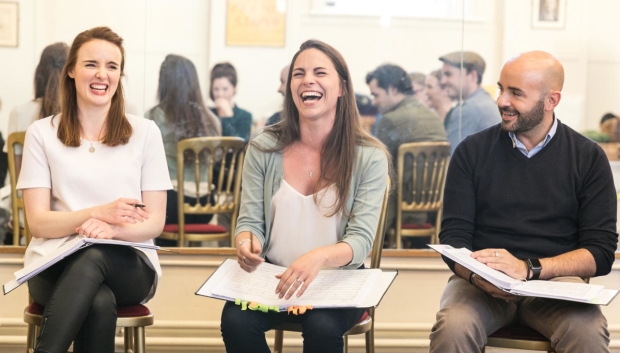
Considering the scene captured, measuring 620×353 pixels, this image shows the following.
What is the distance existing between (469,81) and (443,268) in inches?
38.4

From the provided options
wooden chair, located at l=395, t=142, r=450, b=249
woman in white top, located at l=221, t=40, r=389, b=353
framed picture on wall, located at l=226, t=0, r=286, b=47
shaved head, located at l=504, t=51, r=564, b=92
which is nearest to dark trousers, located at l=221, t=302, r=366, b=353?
woman in white top, located at l=221, t=40, r=389, b=353

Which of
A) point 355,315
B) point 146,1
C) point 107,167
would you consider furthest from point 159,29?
point 355,315

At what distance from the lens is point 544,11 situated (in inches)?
138

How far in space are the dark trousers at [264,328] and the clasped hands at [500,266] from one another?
1.27 feet

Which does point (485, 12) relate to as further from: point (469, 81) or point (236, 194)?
point (236, 194)

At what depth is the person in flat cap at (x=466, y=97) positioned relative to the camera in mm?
3494

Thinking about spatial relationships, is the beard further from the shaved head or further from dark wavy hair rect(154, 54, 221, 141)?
dark wavy hair rect(154, 54, 221, 141)

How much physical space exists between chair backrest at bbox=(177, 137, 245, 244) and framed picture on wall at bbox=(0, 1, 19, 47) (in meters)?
0.90

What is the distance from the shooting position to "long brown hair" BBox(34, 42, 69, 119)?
10.7 ft

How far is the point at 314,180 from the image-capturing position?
6.81ft

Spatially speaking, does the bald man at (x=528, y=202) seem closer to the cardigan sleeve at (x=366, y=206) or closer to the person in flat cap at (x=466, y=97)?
the cardigan sleeve at (x=366, y=206)

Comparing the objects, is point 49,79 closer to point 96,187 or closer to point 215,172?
point 215,172

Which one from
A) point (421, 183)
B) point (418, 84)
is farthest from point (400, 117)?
point (421, 183)

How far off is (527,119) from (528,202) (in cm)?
24
